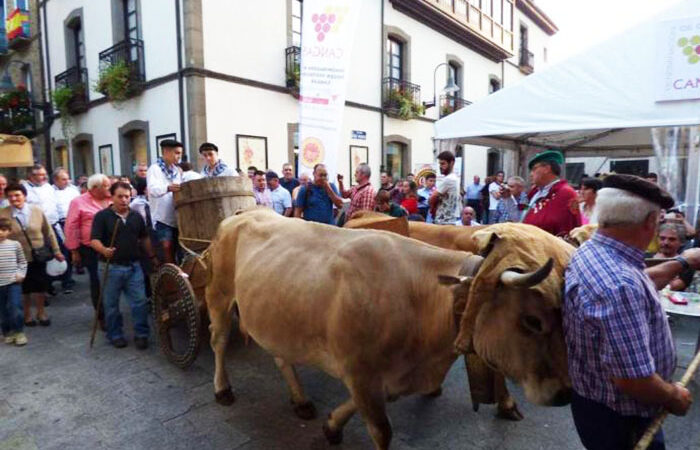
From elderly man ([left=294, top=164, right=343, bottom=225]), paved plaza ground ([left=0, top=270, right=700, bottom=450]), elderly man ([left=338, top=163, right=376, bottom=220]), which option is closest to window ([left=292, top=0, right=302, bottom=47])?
elderly man ([left=294, top=164, right=343, bottom=225])

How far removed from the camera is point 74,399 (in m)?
3.40

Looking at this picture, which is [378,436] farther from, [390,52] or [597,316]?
[390,52]

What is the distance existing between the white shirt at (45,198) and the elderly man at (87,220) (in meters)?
2.10

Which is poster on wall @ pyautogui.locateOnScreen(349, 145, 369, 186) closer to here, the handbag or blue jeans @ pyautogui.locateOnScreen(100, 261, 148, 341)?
the handbag

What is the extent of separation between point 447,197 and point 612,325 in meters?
4.14

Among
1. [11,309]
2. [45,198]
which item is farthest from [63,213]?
[11,309]

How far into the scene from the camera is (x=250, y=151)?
11.0 m

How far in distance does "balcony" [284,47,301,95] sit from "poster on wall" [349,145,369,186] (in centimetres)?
274

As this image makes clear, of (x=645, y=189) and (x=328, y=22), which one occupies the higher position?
(x=328, y=22)

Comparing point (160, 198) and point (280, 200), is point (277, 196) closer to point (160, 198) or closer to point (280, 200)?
point (280, 200)

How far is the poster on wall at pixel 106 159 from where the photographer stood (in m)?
12.6

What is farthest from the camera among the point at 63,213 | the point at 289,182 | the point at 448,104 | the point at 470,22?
the point at 470,22

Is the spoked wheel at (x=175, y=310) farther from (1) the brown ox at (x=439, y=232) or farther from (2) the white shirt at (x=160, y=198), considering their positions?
(1) the brown ox at (x=439, y=232)

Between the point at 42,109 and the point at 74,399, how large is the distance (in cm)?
1522
